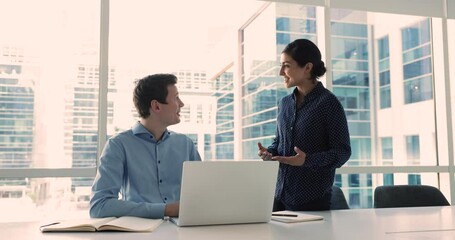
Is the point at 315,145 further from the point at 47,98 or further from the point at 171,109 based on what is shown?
the point at 47,98

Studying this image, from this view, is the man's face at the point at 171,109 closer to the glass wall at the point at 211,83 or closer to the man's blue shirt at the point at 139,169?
the man's blue shirt at the point at 139,169

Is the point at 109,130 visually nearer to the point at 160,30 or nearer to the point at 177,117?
the point at 160,30

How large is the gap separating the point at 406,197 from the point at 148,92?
1703 mm

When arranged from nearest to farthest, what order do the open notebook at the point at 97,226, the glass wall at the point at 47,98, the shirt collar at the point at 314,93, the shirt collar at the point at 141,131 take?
the open notebook at the point at 97,226, the shirt collar at the point at 141,131, the shirt collar at the point at 314,93, the glass wall at the point at 47,98

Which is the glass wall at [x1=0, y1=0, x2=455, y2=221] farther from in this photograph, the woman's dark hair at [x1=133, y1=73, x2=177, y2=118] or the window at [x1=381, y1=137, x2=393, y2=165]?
the woman's dark hair at [x1=133, y1=73, x2=177, y2=118]

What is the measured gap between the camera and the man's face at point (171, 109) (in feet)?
6.68

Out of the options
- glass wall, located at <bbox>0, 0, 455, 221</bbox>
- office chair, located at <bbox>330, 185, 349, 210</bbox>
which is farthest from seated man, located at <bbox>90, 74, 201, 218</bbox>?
glass wall, located at <bbox>0, 0, 455, 221</bbox>

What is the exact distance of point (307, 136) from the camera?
2203 mm

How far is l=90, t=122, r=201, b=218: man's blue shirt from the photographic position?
1.74 meters

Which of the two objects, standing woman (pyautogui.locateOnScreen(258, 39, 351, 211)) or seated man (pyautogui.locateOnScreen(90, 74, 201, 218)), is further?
standing woman (pyautogui.locateOnScreen(258, 39, 351, 211))

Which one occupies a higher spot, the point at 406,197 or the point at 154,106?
the point at 154,106

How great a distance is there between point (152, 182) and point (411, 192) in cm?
166

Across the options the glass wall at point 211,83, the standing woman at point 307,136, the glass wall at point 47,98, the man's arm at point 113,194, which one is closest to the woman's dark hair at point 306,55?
the standing woman at point 307,136

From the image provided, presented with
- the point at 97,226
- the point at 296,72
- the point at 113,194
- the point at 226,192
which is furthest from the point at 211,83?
the point at 97,226
